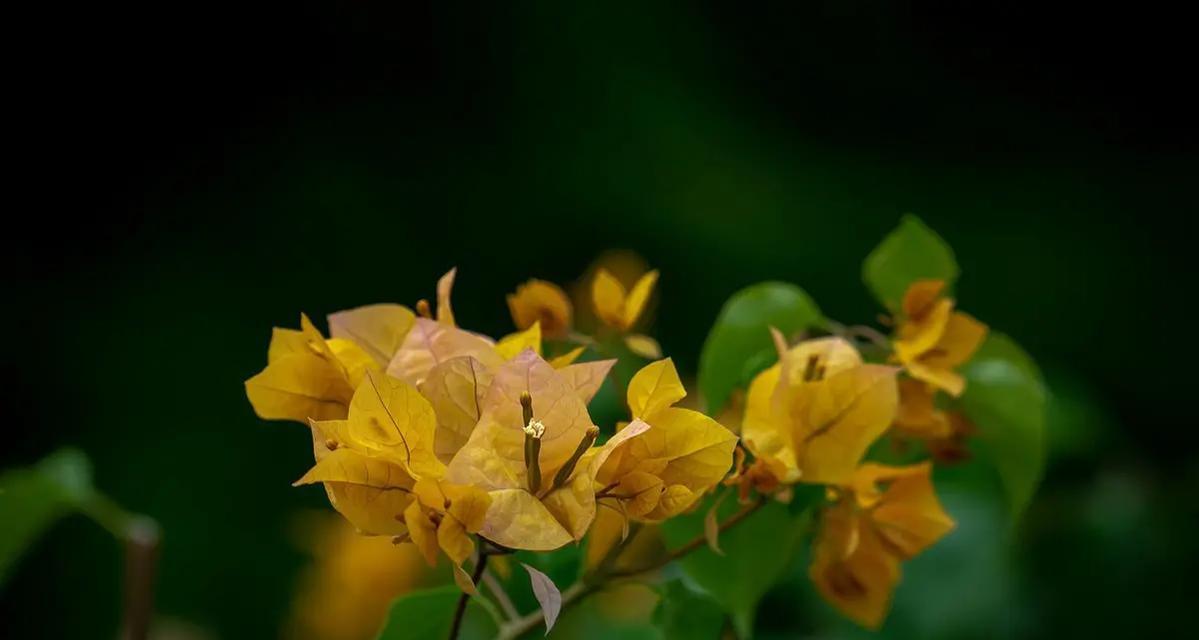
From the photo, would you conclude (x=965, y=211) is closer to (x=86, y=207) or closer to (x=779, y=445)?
(x=86, y=207)

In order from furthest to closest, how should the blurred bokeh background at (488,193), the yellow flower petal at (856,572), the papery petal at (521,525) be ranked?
the blurred bokeh background at (488,193), the yellow flower petal at (856,572), the papery petal at (521,525)

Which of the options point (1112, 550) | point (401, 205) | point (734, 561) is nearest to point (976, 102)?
point (401, 205)

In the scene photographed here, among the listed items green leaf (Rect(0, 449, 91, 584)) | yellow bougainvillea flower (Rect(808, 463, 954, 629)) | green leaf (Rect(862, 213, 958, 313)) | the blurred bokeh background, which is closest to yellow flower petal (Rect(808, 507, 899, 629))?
yellow bougainvillea flower (Rect(808, 463, 954, 629))

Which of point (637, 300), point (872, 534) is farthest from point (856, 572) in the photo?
point (637, 300)

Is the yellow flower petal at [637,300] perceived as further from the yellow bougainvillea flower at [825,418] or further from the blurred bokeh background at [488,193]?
the blurred bokeh background at [488,193]

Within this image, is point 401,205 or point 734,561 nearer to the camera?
point 734,561

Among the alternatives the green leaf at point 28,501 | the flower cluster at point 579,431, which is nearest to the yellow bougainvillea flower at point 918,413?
the flower cluster at point 579,431
